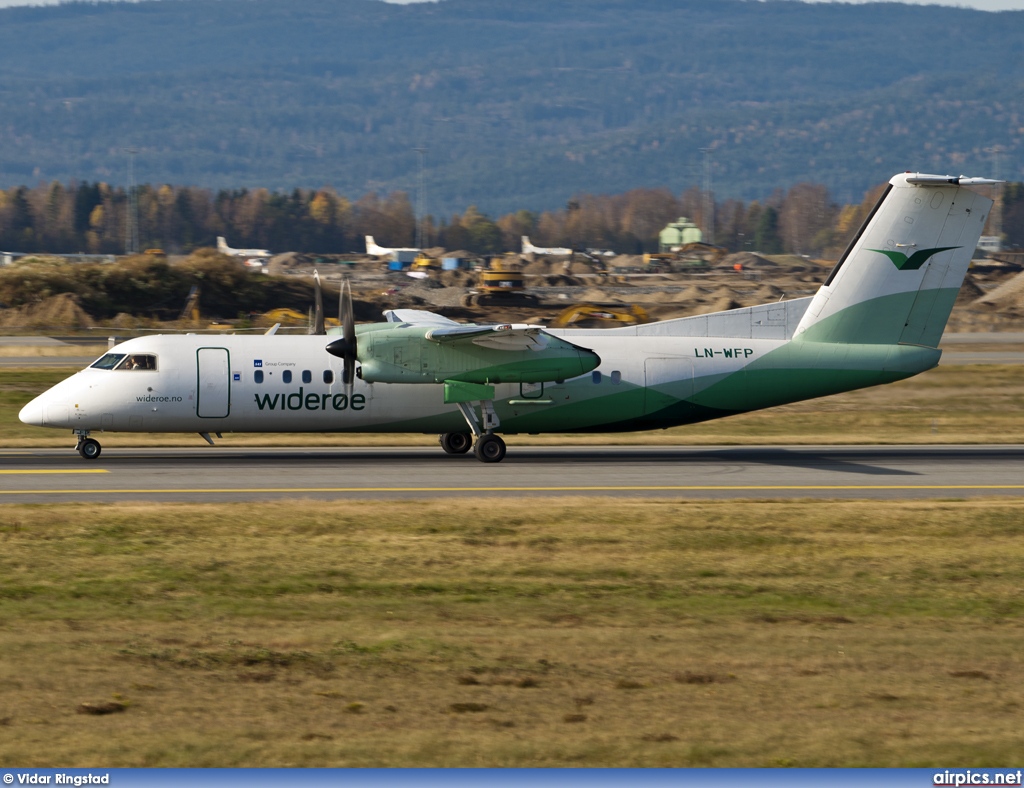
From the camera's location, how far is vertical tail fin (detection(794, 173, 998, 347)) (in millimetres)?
29875

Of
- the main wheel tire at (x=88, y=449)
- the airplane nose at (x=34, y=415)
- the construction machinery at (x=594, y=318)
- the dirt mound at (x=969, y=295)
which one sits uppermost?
the dirt mound at (x=969, y=295)

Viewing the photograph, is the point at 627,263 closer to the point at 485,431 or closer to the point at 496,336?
the point at 485,431

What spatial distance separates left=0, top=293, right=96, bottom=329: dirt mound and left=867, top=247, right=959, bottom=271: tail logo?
5849 cm

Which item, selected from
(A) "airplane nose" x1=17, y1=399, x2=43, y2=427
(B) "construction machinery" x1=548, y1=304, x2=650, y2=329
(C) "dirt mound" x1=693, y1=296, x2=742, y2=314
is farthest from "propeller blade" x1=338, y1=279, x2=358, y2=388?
(C) "dirt mound" x1=693, y1=296, x2=742, y2=314

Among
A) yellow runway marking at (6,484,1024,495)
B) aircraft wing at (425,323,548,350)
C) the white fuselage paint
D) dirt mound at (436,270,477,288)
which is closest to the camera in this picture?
yellow runway marking at (6,484,1024,495)

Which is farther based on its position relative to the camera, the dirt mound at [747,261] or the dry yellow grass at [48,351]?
the dirt mound at [747,261]

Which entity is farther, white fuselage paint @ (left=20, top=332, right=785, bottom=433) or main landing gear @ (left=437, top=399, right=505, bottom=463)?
main landing gear @ (left=437, top=399, right=505, bottom=463)

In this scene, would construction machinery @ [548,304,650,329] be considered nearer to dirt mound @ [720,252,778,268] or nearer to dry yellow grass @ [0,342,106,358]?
dry yellow grass @ [0,342,106,358]

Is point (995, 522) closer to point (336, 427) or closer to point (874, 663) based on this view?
point (874, 663)

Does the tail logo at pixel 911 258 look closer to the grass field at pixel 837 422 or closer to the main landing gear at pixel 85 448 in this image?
the grass field at pixel 837 422

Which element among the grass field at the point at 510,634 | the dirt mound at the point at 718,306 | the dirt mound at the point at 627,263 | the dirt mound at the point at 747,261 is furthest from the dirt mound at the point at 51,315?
the dirt mound at the point at 627,263

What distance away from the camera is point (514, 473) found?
27.8 metres

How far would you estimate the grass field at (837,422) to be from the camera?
35.0 m

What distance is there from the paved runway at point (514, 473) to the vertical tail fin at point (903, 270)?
334 cm
